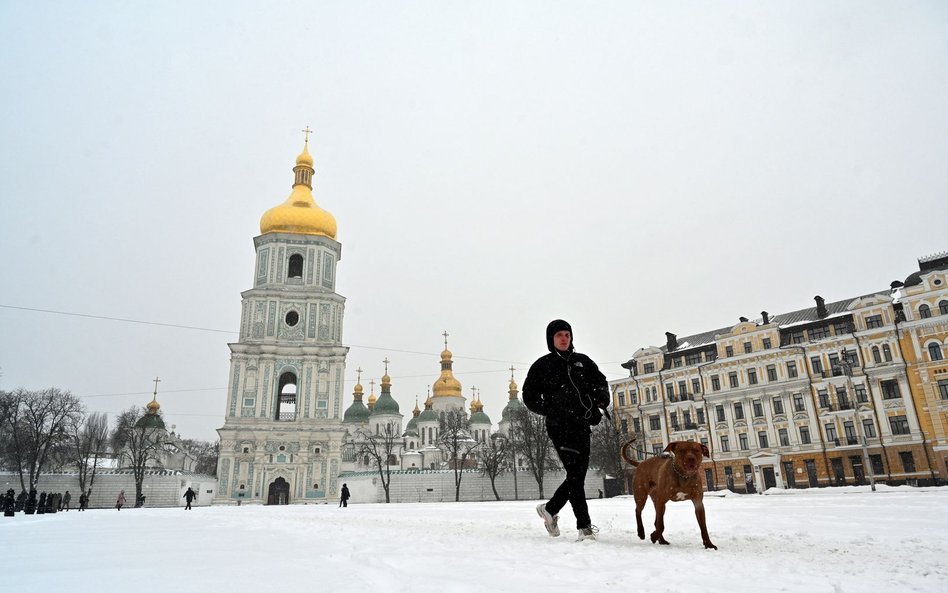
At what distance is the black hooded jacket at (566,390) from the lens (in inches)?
241

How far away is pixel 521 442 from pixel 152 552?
44652mm

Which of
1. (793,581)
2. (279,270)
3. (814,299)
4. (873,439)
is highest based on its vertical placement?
(279,270)

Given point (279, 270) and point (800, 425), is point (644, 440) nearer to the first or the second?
point (800, 425)

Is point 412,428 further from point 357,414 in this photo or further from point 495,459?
point 495,459

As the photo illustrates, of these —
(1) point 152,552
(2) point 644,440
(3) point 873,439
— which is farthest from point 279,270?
(1) point 152,552

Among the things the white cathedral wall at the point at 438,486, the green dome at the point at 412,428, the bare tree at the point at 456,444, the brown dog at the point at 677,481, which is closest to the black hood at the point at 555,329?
the brown dog at the point at 677,481

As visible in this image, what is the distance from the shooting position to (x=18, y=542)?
6.51 meters

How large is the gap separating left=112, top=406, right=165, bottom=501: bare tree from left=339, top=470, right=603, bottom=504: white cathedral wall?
14.4 m

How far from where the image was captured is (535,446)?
4769 cm

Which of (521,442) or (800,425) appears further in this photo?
(521,442)

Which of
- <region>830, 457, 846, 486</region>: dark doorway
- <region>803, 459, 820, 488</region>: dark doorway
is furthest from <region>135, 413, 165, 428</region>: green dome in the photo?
<region>830, 457, 846, 486</region>: dark doorway

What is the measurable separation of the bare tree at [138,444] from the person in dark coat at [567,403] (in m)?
44.2

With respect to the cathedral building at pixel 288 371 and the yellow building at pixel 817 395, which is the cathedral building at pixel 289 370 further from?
the yellow building at pixel 817 395

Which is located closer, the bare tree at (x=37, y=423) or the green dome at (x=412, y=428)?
the bare tree at (x=37, y=423)
